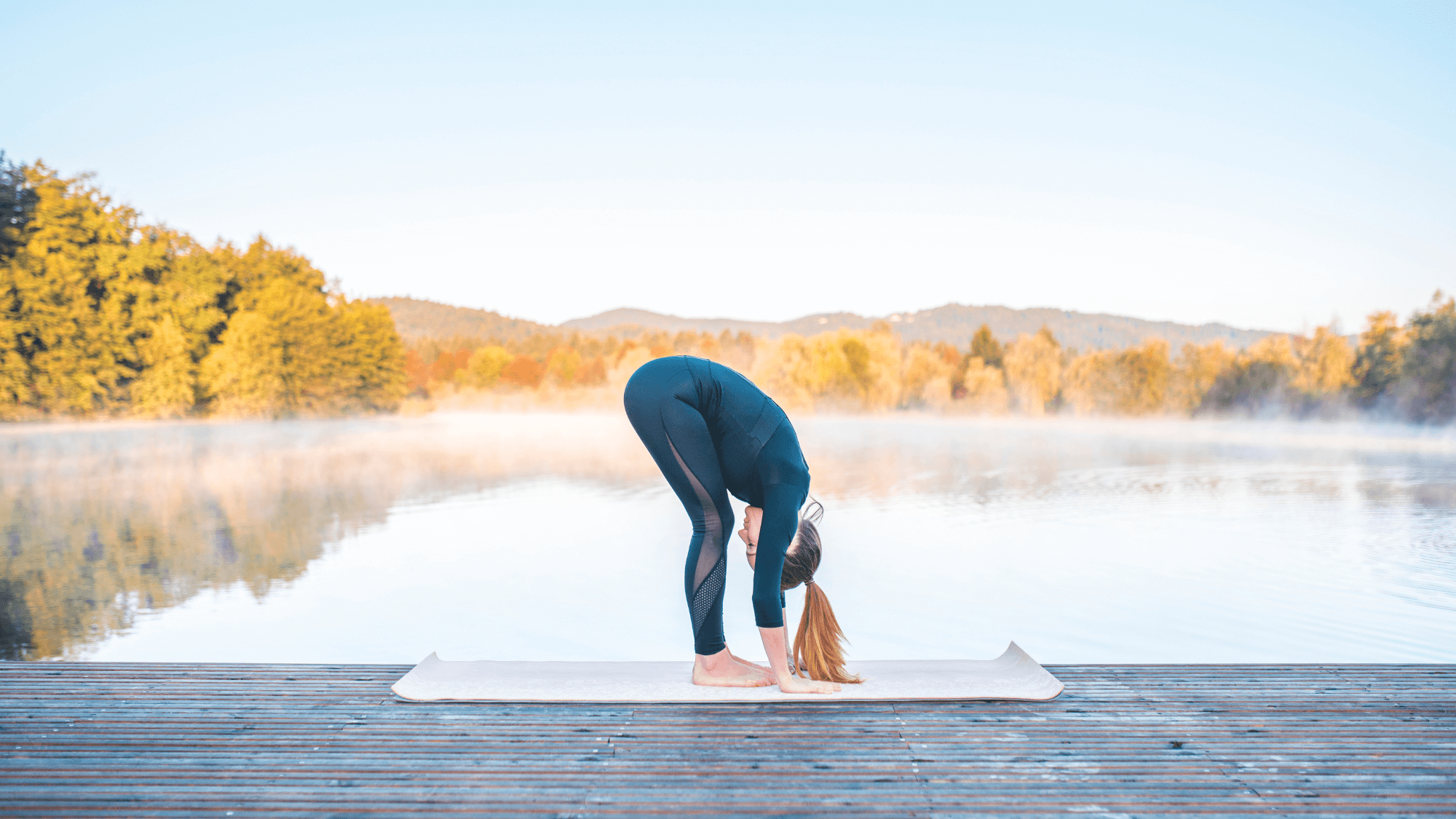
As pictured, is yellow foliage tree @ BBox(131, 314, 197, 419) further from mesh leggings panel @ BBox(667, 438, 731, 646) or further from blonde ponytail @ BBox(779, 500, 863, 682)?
blonde ponytail @ BBox(779, 500, 863, 682)

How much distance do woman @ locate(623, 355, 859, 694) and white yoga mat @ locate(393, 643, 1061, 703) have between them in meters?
0.08

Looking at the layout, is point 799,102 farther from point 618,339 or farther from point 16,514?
point 16,514

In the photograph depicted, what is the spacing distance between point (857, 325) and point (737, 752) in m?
30.3

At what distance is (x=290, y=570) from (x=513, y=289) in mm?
35422

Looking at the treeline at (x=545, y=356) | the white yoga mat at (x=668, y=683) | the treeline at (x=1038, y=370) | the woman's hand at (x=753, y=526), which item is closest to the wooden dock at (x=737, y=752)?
the white yoga mat at (x=668, y=683)

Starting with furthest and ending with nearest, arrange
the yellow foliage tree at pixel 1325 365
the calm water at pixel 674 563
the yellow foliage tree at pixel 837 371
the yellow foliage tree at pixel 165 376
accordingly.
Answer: the yellow foliage tree at pixel 837 371, the yellow foliage tree at pixel 1325 365, the yellow foliage tree at pixel 165 376, the calm water at pixel 674 563

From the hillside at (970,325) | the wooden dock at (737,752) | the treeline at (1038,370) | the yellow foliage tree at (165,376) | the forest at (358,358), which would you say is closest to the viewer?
the wooden dock at (737,752)

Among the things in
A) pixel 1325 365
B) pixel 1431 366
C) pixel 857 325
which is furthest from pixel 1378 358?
pixel 857 325

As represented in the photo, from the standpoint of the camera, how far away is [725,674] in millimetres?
2057

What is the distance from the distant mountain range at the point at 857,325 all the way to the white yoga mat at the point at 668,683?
2648cm

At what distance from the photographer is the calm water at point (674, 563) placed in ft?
13.2

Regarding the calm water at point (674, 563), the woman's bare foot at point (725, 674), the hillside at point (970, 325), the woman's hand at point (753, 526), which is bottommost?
the calm water at point (674, 563)

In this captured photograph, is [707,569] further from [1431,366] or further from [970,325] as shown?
[970,325]

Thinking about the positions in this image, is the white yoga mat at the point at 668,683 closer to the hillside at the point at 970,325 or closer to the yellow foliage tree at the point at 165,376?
A: the yellow foliage tree at the point at 165,376
